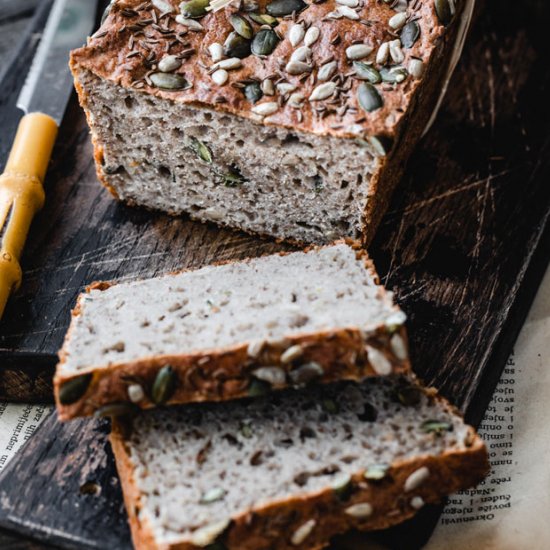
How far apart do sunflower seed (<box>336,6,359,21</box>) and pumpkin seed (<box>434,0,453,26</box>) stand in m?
0.34

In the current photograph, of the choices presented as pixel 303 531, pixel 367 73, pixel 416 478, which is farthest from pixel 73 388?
pixel 367 73

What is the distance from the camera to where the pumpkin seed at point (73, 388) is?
2748mm

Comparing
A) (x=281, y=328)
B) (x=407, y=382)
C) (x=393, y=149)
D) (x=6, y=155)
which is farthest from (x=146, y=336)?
(x=6, y=155)

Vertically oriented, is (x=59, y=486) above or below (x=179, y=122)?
below

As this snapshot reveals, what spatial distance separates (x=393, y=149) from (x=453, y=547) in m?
1.51

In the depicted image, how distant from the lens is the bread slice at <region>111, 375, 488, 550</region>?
105 inches

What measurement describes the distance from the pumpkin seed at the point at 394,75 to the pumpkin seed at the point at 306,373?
1192 mm

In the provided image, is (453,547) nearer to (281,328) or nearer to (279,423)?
(279,423)

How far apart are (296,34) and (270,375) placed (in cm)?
140

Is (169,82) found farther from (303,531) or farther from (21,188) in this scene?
(303,531)

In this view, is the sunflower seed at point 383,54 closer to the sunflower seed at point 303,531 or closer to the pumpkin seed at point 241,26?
the pumpkin seed at point 241,26

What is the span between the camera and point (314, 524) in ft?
8.86

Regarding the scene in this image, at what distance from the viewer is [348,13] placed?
340 cm

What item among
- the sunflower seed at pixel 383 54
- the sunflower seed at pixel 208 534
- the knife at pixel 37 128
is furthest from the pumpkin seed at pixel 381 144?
the knife at pixel 37 128
